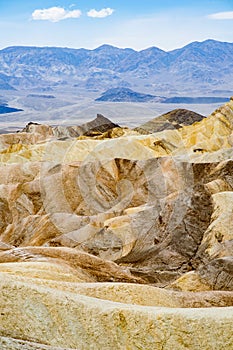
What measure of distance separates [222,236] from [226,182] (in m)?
9.25

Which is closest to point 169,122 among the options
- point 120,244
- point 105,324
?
point 120,244

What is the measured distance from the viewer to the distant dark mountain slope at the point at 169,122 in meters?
78.2

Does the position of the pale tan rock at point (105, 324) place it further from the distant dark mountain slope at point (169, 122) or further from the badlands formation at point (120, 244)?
the distant dark mountain slope at point (169, 122)

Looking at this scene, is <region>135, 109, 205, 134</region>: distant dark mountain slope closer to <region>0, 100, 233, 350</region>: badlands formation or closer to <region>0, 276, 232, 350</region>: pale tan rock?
<region>0, 100, 233, 350</region>: badlands formation

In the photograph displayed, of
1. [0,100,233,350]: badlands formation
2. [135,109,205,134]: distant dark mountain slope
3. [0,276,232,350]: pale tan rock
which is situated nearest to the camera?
[0,276,232,350]: pale tan rock

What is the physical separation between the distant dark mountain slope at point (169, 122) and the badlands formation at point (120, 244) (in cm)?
1732

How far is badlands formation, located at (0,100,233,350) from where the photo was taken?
14.4 metres

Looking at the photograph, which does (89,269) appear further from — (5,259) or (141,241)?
(141,241)

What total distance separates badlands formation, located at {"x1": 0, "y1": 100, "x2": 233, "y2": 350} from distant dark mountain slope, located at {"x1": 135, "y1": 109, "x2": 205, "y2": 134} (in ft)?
56.8

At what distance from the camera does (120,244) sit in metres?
30.8

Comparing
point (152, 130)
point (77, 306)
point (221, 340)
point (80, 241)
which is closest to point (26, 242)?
point (80, 241)

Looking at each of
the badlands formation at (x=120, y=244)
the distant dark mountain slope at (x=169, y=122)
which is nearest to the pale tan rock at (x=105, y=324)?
the badlands formation at (x=120, y=244)

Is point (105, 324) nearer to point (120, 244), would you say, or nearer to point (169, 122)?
point (120, 244)

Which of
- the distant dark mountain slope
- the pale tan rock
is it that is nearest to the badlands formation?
the pale tan rock
